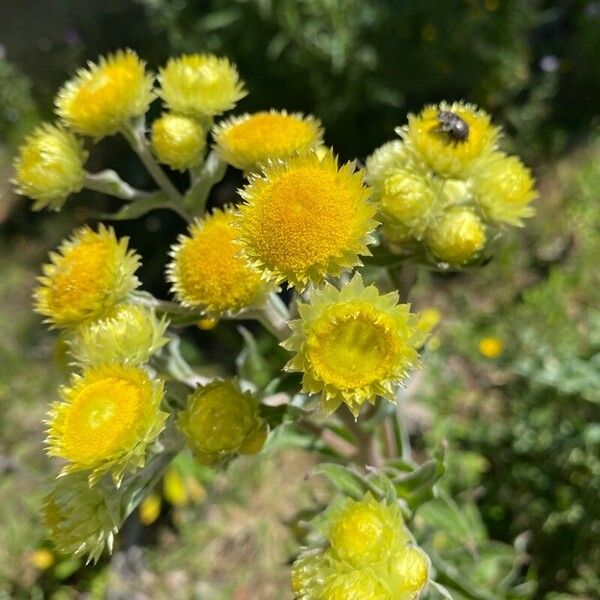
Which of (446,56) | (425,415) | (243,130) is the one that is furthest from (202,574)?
(446,56)

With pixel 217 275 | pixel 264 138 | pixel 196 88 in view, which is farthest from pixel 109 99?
pixel 217 275

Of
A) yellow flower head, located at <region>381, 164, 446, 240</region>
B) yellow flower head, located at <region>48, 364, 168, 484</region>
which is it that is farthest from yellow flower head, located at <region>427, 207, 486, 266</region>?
yellow flower head, located at <region>48, 364, 168, 484</region>

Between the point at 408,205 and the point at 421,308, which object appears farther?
the point at 421,308

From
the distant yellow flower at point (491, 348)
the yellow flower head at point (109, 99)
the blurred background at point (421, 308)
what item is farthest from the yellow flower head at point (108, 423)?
the distant yellow flower at point (491, 348)

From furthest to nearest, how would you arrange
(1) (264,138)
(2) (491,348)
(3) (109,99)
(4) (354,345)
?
(2) (491,348) → (3) (109,99) → (1) (264,138) → (4) (354,345)

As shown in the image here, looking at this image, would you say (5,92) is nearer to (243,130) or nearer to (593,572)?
(243,130)

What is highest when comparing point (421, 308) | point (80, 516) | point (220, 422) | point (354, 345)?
point (354, 345)

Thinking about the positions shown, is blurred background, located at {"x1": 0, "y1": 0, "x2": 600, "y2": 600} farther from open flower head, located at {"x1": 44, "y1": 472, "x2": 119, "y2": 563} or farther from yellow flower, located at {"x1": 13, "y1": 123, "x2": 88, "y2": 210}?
open flower head, located at {"x1": 44, "y1": 472, "x2": 119, "y2": 563}

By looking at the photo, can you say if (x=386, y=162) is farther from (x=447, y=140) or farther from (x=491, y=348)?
(x=491, y=348)
